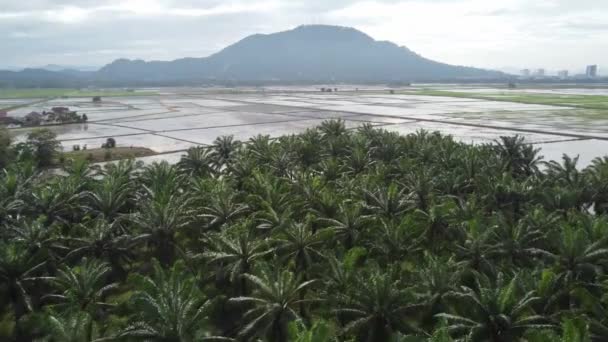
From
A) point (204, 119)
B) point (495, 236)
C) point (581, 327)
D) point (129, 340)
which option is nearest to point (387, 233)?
point (495, 236)

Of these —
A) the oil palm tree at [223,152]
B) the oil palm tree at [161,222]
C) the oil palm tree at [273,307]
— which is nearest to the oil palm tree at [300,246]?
the oil palm tree at [273,307]

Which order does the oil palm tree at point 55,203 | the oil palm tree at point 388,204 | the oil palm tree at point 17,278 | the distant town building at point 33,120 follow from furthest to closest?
1. the distant town building at point 33,120
2. the oil palm tree at point 55,203
3. the oil palm tree at point 388,204
4. the oil palm tree at point 17,278

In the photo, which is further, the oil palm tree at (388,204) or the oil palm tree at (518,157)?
the oil palm tree at (518,157)

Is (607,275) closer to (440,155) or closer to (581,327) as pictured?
(581,327)

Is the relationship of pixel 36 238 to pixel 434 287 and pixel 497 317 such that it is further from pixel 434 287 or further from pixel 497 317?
pixel 497 317

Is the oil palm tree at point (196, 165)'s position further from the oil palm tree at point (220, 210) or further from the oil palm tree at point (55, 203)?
the oil palm tree at point (220, 210)

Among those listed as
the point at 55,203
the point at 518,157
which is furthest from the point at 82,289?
the point at 518,157

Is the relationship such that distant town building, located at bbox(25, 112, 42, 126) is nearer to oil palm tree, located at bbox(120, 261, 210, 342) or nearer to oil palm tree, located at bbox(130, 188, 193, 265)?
oil palm tree, located at bbox(130, 188, 193, 265)
